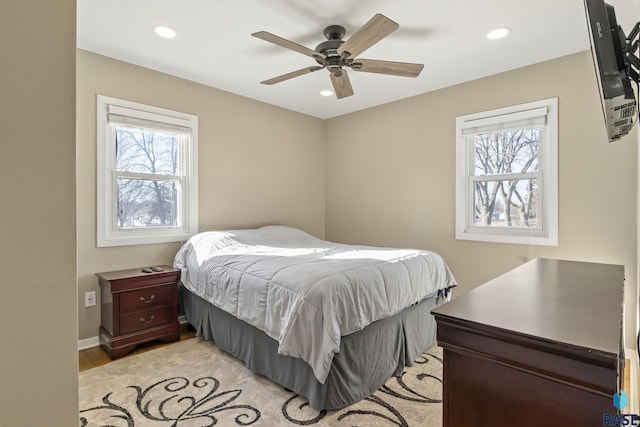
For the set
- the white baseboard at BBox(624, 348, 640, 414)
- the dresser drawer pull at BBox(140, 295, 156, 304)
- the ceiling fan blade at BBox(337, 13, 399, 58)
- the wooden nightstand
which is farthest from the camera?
the dresser drawer pull at BBox(140, 295, 156, 304)

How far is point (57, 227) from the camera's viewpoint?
885 millimetres

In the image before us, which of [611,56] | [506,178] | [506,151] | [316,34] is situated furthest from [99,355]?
[506,151]

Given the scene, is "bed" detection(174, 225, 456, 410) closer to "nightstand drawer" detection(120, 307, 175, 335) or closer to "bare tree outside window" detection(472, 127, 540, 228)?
"nightstand drawer" detection(120, 307, 175, 335)

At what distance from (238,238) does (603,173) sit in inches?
133

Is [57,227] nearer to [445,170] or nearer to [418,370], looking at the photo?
[418,370]

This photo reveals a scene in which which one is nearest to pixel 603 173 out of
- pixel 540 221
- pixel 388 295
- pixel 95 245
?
pixel 540 221

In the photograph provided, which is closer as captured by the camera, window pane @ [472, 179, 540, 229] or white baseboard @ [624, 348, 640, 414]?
white baseboard @ [624, 348, 640, 414]

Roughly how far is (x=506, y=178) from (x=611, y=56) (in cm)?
252

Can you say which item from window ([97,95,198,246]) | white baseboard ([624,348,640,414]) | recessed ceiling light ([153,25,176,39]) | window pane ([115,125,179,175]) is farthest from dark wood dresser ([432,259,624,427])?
window pane ([115,125,179,175])

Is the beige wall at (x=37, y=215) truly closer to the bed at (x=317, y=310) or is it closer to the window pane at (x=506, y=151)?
the bed at (x=317, y=310)

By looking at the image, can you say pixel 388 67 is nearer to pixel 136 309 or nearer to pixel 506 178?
pixel 506 178

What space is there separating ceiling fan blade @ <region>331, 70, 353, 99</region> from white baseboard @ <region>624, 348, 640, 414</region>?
279 cm

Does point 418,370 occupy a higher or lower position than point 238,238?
lower

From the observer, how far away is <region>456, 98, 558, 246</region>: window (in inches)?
121
